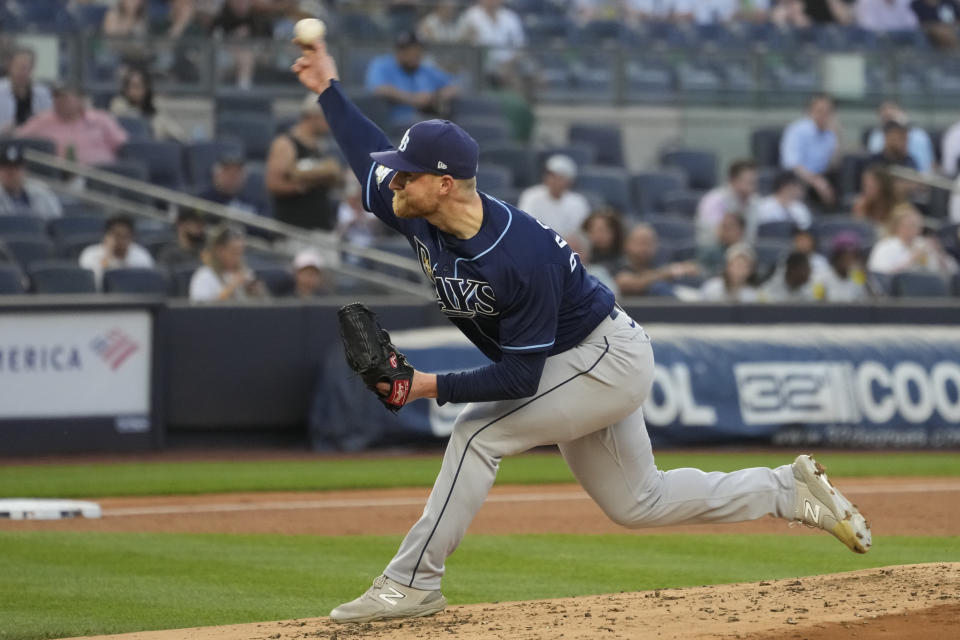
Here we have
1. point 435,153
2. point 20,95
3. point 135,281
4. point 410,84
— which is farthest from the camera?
point 410,84

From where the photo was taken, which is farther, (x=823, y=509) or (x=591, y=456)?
(x=823, y=509)

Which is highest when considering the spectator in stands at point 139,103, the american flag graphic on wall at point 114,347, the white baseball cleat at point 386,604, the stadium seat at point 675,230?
the spectator in stands at point 139,103

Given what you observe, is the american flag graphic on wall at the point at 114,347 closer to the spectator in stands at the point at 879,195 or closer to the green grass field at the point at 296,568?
the green grass field at the point at 296,568

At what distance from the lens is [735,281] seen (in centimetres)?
1342

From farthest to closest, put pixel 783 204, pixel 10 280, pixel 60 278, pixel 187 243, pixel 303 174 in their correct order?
1. pixel 783 204
2. pixel 303 174
3. pixel 187 243
4. pixel 60 278
5. pixel 10 280

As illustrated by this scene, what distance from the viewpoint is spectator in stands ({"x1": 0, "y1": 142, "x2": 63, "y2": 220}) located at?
496 inches

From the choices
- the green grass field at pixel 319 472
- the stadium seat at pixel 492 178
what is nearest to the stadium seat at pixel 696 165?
the stadium seat at pixel 492 178

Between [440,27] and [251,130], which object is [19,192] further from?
[440,27]

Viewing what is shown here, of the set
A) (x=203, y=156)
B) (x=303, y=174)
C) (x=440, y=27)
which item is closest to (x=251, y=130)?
(x=203, y=156)

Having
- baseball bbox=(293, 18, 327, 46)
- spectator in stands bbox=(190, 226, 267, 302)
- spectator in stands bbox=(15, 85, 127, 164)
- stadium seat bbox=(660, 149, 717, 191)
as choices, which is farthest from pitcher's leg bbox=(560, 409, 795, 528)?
stadium seat bbox=(660, 149, 717, 191)

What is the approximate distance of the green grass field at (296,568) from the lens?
6047mm

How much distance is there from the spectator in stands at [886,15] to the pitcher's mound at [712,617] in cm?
1690

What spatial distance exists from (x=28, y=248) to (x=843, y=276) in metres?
7.22

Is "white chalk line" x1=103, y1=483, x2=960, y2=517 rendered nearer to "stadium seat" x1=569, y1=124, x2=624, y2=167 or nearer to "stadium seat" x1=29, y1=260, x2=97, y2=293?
"stadium seat" x1=29, y1=260, x2=97, y2=293
